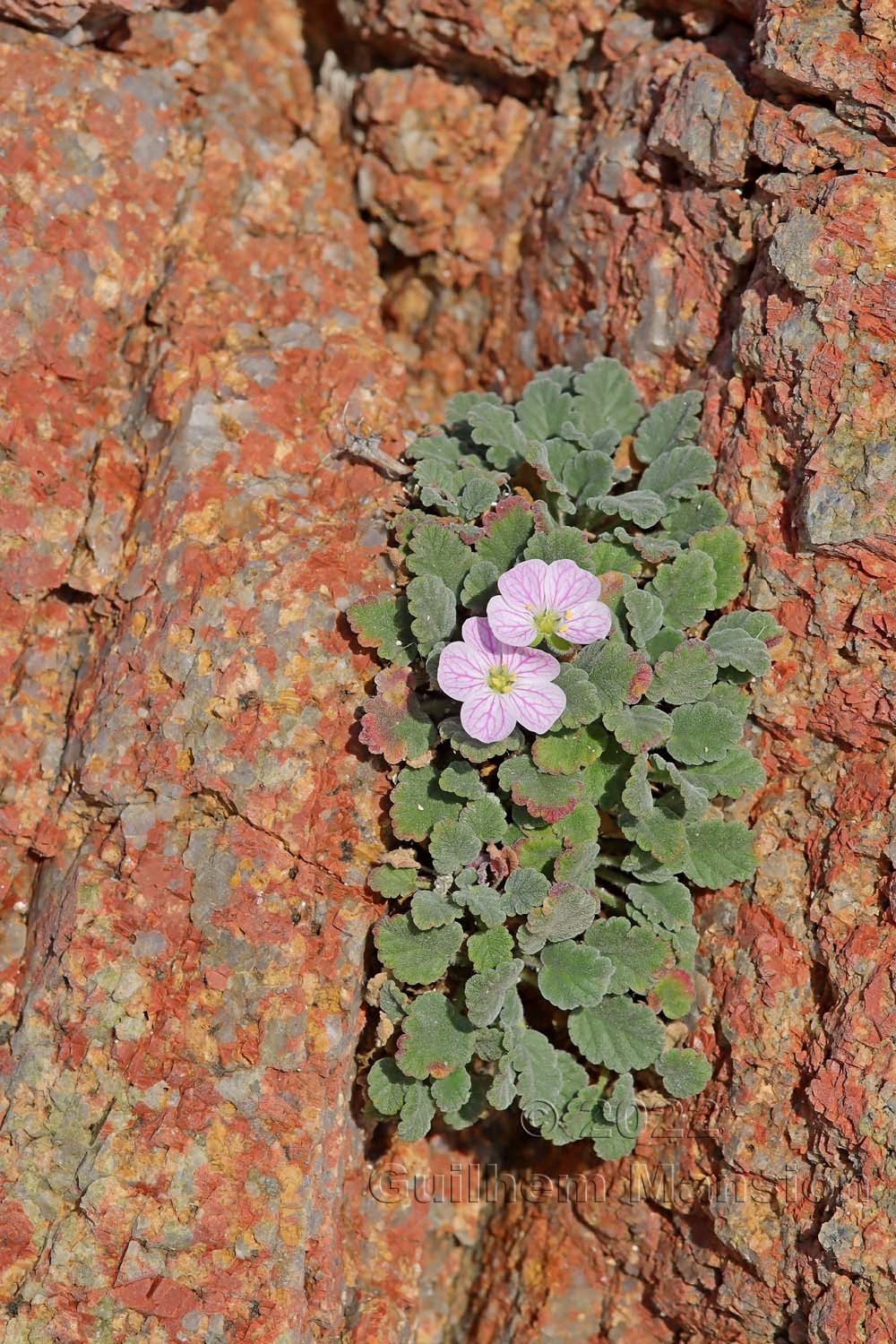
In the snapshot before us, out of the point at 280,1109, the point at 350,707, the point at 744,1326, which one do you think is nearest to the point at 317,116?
the point at 350,707

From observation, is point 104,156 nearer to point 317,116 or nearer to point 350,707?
point 317,116

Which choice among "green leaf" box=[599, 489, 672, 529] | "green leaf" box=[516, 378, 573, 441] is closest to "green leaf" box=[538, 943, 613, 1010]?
"green leaf" box=[599, 489, 672, 529]

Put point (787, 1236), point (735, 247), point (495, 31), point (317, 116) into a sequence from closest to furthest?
point (787, 1236) < point (735, 247) < point (495, 31) < point (317, 116)

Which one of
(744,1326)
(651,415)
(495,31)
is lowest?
(744,1326)

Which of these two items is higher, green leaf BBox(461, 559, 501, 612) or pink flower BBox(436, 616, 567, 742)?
green leaf BBox(461, 559, 501, 612)

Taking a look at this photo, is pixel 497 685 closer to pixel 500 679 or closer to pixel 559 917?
pixel 500 679

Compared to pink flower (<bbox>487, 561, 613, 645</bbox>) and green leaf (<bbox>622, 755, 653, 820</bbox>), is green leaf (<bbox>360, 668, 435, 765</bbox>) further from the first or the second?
green leaf (<bbox>622, 755, 653, 820</bbox>)
